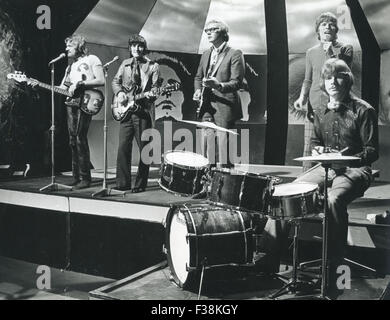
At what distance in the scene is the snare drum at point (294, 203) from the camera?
349 centimetres

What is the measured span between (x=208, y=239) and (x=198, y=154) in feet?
3.15

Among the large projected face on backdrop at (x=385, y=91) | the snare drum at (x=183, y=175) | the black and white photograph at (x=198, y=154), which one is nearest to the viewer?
the black and white photograph at (x=198, y=154)

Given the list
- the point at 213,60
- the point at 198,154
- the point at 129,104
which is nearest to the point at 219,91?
the point at 213,60

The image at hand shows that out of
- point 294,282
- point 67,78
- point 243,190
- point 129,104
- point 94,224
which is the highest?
point 67,78

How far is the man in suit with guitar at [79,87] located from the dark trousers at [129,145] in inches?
20.3

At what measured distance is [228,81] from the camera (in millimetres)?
4961

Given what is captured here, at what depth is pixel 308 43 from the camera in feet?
16.8

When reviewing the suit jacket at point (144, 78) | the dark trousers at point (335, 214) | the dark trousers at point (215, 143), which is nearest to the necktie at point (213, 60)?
the dark trousers at point (215, 143)

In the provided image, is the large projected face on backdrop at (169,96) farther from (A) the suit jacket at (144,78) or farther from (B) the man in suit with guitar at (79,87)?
(B) the man in suit with guitar at (79,87)

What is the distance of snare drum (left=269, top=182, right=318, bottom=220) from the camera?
3.49 m

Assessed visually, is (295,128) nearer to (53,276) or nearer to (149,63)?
(149,63)

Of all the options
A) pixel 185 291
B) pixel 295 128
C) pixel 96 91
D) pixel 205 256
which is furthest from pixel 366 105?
pixel 96 91

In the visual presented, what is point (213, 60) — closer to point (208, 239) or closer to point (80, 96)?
point (80, 96)
